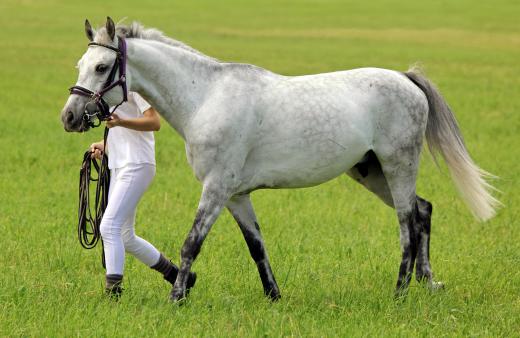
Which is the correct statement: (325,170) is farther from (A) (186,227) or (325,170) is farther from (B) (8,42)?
(B) (8,42)

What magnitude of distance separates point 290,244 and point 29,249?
2.62 meters

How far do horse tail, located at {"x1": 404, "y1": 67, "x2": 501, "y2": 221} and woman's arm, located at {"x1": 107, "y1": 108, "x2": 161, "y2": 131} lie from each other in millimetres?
2425

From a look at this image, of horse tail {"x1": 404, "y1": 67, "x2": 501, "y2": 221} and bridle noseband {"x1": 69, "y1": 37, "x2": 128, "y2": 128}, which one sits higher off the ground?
bridle noseband {"x1": 69, "y1": 37, "x2": 128, "y2": 128}

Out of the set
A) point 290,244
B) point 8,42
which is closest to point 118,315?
point 290,244

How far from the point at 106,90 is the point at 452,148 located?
10.6 ft

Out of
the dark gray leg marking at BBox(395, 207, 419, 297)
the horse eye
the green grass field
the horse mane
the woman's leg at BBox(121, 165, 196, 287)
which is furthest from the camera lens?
the dark gray leg marking at BBox(395, 207, 419, 297)

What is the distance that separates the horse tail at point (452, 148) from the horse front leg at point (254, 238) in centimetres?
188

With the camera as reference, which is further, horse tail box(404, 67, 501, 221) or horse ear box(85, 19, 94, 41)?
horse tail box(404, 67, 501, 221)

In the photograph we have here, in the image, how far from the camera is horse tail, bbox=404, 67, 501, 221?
8344 millimetres

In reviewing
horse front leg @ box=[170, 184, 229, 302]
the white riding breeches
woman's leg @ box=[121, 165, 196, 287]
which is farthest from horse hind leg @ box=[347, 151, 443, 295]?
the white riding breeches

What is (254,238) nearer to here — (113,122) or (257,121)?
(257,121)

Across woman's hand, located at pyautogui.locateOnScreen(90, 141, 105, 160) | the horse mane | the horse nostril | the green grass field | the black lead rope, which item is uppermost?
the horse mane

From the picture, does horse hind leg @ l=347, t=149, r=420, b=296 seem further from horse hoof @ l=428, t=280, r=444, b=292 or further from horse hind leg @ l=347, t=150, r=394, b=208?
horse hoof @ l=428, t=280, r=444, b=292

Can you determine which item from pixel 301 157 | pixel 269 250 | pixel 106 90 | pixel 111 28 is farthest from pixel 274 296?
pixel 111 28
